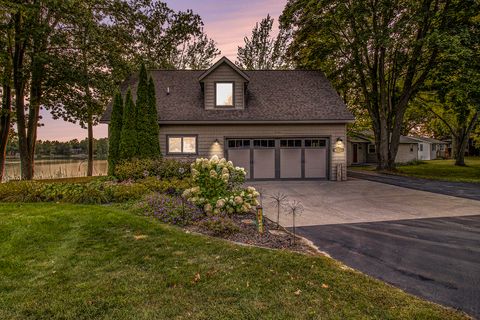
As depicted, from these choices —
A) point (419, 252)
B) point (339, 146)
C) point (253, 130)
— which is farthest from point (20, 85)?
point (419, 252)

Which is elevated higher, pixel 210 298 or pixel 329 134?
pixel 329 134

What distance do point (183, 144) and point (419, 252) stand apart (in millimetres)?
10705

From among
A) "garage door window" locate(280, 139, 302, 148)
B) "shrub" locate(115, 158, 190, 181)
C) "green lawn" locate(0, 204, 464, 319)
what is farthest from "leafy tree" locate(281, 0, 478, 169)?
"green lawn" locate(0, 204, 464, 319)

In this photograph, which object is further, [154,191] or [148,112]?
[148,112]

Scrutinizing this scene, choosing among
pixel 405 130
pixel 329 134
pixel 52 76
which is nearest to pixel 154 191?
pixel 329 134

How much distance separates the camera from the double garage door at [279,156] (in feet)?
43.4

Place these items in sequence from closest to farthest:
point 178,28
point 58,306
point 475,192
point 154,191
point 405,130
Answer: point 58,306, point 154,191, point 475,192, point 178,28, point 405,130

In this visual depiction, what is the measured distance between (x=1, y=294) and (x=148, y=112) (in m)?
9.08

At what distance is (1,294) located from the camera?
9.53ft

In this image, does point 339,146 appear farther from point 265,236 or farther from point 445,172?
point 445,172

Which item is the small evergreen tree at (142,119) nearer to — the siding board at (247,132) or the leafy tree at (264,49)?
the siding board at (247,132)

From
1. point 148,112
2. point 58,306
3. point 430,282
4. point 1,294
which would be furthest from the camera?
point 148,112

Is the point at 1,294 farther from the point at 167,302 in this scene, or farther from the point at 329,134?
the point at 329,134

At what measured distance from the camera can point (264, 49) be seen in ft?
81.3
